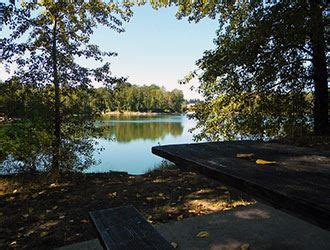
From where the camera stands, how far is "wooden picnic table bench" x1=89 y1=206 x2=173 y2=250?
2.43 metres

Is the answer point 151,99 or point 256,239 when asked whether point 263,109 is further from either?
point 151,99

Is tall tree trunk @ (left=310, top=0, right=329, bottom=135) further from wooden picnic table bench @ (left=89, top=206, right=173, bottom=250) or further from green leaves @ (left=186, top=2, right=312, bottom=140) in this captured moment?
wooden picnic table bench @ (left=89, top=206, right=173, bottom=250)

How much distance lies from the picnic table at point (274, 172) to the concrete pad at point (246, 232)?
4.19 feet

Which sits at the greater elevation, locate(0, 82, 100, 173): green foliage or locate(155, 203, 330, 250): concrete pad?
locate(0, 82, 100, 173): green foliage

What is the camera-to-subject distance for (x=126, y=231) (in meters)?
2.71

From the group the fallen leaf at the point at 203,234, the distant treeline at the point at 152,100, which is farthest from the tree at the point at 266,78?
the distant treeline at the point at 152,100

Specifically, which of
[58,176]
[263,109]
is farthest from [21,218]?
[263,109]

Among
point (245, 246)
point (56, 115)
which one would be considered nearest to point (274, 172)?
point (245, 246)

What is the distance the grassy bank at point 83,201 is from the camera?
4.19m

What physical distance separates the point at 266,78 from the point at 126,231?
6.84 m

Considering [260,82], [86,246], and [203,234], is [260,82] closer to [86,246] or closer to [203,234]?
[203,234]

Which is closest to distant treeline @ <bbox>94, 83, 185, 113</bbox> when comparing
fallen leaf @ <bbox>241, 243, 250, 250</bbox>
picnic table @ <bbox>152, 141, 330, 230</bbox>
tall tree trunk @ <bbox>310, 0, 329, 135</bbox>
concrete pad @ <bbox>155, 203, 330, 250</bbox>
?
tall tree trunk @ <bbox>310, 0, 329, 135</bbox>

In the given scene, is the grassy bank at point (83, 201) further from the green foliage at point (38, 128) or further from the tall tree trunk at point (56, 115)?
the tall tree trunk at point (56, 115)

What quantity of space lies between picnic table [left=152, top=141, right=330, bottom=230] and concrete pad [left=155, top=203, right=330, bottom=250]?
50.2 inches
